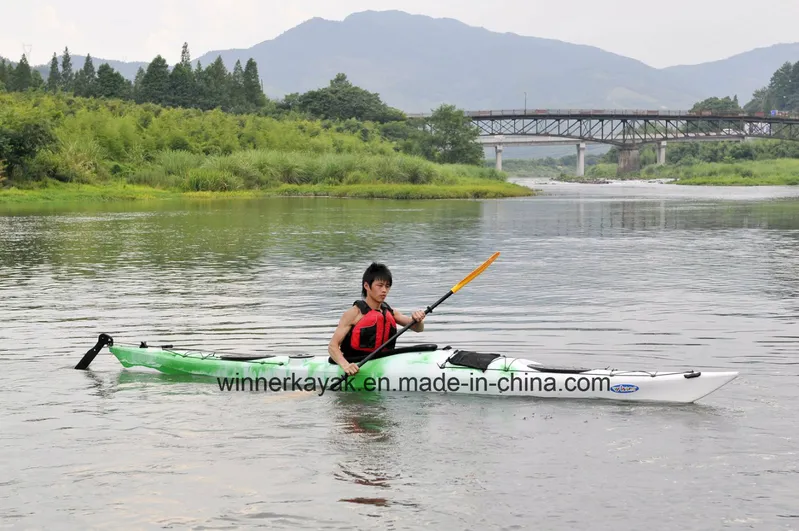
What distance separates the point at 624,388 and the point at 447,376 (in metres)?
1.79

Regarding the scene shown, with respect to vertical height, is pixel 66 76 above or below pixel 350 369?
above

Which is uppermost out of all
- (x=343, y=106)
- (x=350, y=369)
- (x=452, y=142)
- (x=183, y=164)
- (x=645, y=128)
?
(x=343, y=106)

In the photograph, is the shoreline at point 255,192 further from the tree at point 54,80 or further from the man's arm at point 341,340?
the tree at point 54,80

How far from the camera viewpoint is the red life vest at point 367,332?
35.0ft

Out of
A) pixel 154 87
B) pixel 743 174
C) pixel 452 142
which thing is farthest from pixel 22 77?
pixel 743 174

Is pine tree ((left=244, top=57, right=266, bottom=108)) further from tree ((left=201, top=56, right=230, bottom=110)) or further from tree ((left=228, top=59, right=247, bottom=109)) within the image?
tree ((left=201, top=56, right=230, bottom=110))

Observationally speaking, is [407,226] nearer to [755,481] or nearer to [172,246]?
[172,246]

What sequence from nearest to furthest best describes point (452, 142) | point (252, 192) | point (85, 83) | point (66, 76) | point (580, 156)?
point (252, 192) < point (452, 142) < point (85, 83) < point (66, 76) < point (580, 156)

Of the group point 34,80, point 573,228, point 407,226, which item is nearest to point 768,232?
point 573,228

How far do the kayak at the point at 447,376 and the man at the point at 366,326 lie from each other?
18cm

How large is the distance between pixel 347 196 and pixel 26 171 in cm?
1884

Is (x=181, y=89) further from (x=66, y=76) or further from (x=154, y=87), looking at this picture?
(x=66, y=76)

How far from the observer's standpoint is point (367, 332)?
422 inches

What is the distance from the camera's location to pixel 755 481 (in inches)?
310
